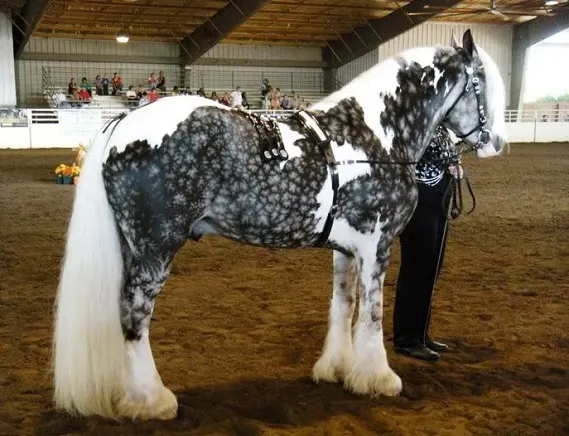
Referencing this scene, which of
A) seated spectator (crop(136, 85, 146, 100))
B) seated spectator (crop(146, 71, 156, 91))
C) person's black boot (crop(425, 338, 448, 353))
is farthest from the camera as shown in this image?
seated spectator (crop(146, 71, 156, 91))

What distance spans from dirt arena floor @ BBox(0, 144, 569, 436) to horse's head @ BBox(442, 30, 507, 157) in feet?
4.61

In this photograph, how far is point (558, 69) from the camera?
34000 millimetres

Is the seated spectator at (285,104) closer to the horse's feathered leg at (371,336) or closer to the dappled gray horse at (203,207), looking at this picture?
the dappled gray horse at (203,207)

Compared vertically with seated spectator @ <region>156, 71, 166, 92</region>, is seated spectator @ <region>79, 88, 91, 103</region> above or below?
below

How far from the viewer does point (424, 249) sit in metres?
4.20

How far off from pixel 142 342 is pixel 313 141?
1313 millimetres

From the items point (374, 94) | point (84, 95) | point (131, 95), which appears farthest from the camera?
point (131, 95)

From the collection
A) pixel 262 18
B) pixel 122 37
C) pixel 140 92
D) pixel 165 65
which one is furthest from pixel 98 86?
pixel 262 18

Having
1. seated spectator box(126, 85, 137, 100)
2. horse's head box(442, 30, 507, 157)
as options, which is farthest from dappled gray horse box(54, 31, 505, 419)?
seated spectator box(126, 85, 137, 100)

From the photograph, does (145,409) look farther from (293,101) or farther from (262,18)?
(293,101)

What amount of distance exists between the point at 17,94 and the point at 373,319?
29.9 m

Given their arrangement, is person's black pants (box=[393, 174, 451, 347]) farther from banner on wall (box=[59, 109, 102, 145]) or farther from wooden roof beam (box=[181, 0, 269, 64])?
wooden roof beam (box=[181, 0, 269, 64])

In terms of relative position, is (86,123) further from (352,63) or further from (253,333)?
(253,333)

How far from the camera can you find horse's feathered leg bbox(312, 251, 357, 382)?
378 cm
